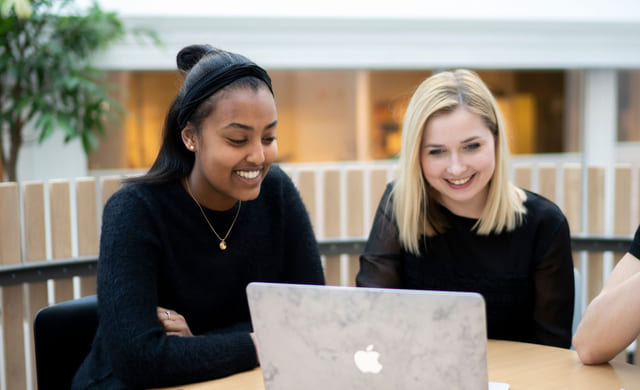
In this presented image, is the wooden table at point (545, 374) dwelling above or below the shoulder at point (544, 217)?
below

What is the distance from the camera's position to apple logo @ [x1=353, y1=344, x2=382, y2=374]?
1203 millimetres

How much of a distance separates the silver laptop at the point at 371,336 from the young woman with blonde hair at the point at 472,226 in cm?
104

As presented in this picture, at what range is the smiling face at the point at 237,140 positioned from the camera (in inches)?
70.4

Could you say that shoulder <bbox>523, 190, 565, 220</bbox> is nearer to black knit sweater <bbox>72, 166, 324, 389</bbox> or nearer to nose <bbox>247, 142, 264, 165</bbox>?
black knit sweater <bbox>72, 166, 324, 389</bbox>

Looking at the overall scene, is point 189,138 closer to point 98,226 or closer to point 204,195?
point 204,195

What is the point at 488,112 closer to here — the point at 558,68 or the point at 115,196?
the point at 115,196

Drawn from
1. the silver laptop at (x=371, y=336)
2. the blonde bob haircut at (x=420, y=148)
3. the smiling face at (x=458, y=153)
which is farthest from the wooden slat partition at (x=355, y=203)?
the silver laptop at (x=371, y=336)

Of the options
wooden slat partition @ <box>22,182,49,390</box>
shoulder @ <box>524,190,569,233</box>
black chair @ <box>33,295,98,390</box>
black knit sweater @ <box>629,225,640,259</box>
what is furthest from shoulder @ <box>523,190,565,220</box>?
wooden slat partition @ <box>22,182,49,390</box>

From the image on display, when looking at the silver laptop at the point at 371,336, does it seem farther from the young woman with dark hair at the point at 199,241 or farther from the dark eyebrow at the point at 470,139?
the dark eyebrow at the point at 470,139

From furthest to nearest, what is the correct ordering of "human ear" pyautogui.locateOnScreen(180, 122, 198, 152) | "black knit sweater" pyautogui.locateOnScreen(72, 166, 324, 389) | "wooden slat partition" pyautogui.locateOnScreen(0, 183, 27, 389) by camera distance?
"wooden slat partition" pyautogui.locateOnScreen(0, 183, 27, 389) < "human ear" pyautogui.locateOnScreen(180, 122, 198, 152) < "black knit sweater" pyautogui.locateOnScreen(72, 166, 324, 389)

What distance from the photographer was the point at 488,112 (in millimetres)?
2174

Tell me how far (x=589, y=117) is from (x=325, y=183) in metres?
3.81

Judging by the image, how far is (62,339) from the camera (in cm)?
198

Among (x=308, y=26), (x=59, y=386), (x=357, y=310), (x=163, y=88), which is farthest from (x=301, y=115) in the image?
(x=357, y=310)
